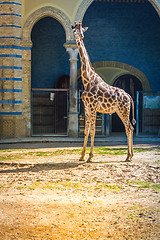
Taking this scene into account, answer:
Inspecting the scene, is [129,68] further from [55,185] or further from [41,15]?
[55,185]

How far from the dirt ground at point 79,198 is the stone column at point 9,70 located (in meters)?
5.64

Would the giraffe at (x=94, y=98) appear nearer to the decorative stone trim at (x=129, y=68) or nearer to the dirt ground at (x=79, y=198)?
the dirt ground at (x=79, y=198)

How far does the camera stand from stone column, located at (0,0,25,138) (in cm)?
1414

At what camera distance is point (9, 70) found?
1417cm

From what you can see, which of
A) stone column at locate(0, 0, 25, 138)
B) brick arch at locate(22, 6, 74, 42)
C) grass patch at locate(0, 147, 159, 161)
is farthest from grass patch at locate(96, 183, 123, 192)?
brick arch at locate(22, 6, 74, 42)

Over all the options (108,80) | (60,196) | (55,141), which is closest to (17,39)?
(55,141)

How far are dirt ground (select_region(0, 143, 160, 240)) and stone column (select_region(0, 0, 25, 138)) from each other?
5.64m

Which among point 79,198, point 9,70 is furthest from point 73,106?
point 79,198

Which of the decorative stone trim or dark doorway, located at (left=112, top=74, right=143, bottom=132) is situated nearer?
the decorative stone trim

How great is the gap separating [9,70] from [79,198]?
32.8 feet

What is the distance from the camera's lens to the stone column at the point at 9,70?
14.1m

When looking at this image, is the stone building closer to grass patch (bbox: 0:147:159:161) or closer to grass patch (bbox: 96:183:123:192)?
grass patch (bbox: 0:147:159:161)

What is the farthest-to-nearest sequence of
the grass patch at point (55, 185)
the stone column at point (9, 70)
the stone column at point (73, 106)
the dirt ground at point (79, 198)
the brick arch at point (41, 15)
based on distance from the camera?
the stone column at point (73, 106) → the brick arch at point (41, 15) → the stone column at point (9, 70) → the grass patch at point (55, 185) → the dirt ground at point (79, 198)

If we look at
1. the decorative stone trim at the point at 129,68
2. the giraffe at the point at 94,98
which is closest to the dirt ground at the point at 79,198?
the giraffe at the point at 94,98
